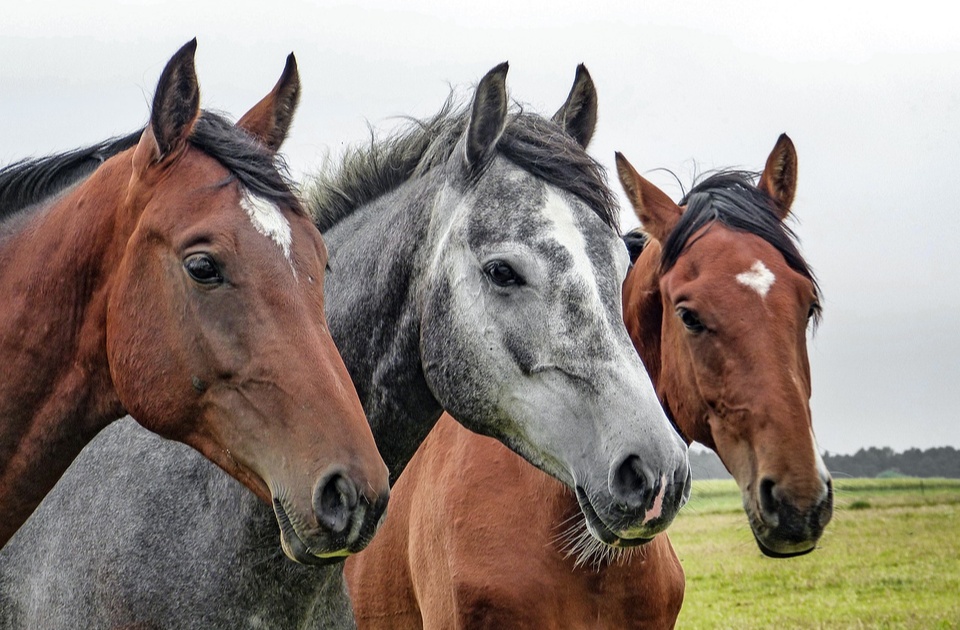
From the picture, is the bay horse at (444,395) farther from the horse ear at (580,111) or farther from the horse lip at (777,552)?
the horse lip at (777,552)

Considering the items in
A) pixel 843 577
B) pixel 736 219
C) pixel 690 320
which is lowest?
pixel 843 577

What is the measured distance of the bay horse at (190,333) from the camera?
3086 mm

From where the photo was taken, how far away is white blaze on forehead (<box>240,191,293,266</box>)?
3354 millimetres

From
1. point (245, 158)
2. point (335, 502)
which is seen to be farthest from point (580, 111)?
point (335, 502)

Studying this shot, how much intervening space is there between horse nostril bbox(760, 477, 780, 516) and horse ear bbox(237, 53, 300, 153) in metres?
2.63

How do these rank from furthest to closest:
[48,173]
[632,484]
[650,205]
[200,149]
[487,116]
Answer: [650,205]
[487,116]
[48,173]
[200,149]
[632,484]

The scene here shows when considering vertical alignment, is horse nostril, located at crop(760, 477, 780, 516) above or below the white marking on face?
below

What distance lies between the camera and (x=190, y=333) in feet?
10.7

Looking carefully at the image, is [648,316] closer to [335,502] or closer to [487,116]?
[487,116]

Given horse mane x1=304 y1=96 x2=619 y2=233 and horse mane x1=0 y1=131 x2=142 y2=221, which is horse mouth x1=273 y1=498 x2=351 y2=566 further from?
horse mane x1=304 y1=96 x2=619 y2=233

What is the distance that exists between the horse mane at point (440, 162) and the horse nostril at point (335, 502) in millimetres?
1742

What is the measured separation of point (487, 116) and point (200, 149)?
1.24 metres

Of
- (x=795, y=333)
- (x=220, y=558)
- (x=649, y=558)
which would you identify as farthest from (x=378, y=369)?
(x=795, y=333)

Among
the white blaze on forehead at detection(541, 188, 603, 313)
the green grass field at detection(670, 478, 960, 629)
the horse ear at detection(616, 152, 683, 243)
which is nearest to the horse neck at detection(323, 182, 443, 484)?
the white blaze on forehead at detection(541, 188, 603, 313)
